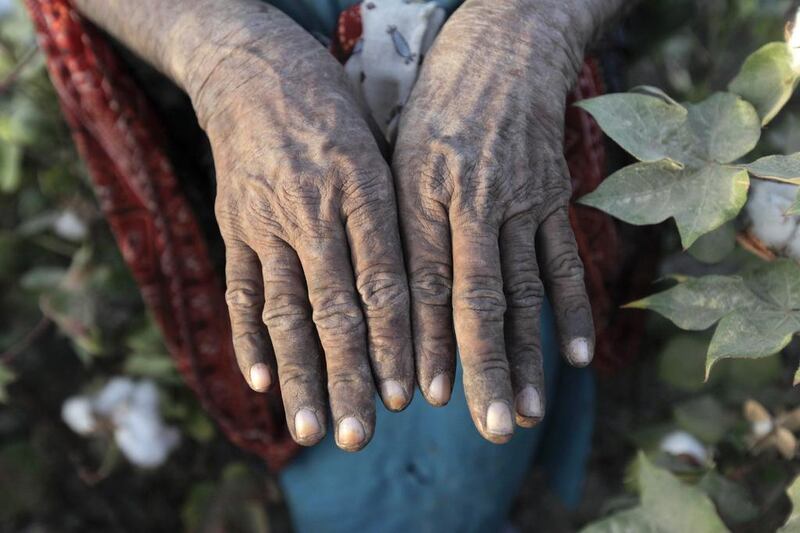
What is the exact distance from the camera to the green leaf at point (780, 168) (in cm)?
53

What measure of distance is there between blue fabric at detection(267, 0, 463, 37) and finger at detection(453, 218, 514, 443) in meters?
0.34

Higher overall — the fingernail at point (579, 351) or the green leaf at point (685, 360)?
the fingernail at point (579, 351)

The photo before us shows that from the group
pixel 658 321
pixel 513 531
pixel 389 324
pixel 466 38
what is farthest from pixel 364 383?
pixel 513 531

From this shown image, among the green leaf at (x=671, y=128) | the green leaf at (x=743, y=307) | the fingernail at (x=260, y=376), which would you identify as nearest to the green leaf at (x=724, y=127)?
the green leaf at (x=671, y=128)

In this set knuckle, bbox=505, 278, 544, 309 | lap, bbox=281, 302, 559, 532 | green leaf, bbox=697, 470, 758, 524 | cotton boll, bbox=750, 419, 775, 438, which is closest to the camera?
knuckle, bbox=505, 278, 544, 309

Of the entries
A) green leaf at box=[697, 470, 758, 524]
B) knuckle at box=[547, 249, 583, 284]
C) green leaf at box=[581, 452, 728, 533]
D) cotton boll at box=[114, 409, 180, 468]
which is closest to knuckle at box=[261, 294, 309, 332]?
knuckle at box=[547, 249, 583, 284]

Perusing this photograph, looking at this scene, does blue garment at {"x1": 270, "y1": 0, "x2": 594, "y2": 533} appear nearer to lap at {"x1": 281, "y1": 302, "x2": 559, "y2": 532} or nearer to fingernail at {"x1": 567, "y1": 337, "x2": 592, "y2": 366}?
lap at {"x1": 281, "y1": 302, "x2": 559, "y2": 532}

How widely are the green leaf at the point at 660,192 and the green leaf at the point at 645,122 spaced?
15 mm

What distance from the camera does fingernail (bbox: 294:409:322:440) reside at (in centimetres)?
60

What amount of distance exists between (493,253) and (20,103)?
86cm

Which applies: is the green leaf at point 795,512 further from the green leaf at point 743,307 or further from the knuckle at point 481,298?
the knuckle at point 481,298

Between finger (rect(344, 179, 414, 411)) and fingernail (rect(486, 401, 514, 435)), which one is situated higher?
finger (rect(344, 179, 414, 411))

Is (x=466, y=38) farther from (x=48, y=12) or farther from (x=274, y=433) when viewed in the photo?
(x=274, y=433)

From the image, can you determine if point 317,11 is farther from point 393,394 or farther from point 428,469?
point 428,469
